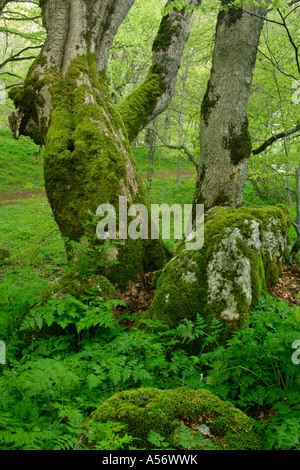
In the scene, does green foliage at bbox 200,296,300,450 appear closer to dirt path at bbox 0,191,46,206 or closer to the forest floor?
the forest floor

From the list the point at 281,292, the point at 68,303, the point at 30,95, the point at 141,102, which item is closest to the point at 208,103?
the point at 141,102

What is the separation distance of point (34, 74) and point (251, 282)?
5.04 metres

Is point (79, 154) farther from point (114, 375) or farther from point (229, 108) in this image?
point (114, 375)

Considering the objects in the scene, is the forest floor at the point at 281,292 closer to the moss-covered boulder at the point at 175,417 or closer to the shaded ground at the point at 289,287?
the shaded ground at the point at 289,287

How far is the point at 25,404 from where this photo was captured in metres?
2.13

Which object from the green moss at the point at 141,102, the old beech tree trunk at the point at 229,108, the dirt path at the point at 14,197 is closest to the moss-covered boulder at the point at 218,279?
the old beech tree trunk at the point at 229,108

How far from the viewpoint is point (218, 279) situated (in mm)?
3385

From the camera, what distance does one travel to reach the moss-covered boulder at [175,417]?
6.01ft

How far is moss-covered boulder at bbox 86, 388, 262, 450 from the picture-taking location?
6.01 ft

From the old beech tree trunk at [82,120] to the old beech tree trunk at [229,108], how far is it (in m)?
1.30

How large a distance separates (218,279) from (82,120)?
11.3ft

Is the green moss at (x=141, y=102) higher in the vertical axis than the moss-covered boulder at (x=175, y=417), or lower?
higher

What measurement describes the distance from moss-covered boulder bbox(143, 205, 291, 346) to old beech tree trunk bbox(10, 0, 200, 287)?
116cm

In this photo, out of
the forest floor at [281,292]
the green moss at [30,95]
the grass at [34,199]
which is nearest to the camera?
the forest floor at [281,292]
